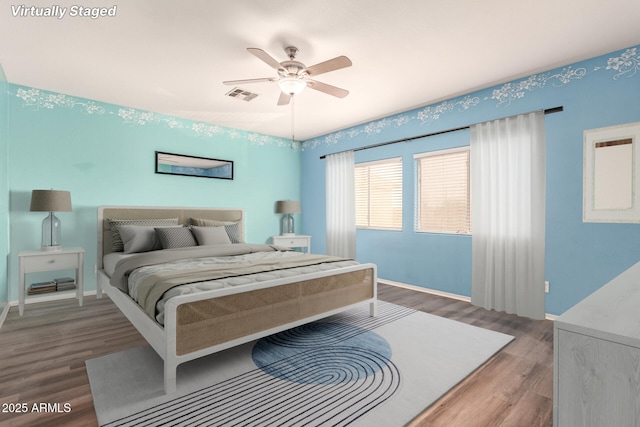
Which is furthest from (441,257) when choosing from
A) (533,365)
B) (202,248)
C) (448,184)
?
(202,248)

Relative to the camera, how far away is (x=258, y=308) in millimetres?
2262

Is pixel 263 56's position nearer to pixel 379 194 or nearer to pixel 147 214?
pixel 147 214

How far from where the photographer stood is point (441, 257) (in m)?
4.05

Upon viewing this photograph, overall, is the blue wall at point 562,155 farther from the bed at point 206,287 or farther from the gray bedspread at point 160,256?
the gray bedspread at point 160,256

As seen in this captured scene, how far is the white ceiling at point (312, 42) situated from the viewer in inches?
85.3

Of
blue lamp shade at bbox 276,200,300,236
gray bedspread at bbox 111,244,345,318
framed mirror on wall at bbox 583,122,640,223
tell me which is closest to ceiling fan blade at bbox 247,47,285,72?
gray bedspread at bbox 111,244,345,318

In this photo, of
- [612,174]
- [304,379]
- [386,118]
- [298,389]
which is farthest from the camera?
[386,118]

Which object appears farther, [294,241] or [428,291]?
[294,241]

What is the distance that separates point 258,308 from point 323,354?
0.60 meters

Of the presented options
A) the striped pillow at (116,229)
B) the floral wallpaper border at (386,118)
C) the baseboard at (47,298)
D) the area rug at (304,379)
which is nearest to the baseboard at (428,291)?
the area rug at (304,379)

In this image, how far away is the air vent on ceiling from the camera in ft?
11.7

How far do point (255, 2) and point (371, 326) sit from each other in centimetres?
276

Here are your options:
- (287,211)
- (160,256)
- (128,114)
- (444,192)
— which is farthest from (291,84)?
(287,211)

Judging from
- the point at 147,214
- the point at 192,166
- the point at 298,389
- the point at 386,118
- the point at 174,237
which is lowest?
the point at 298,389
